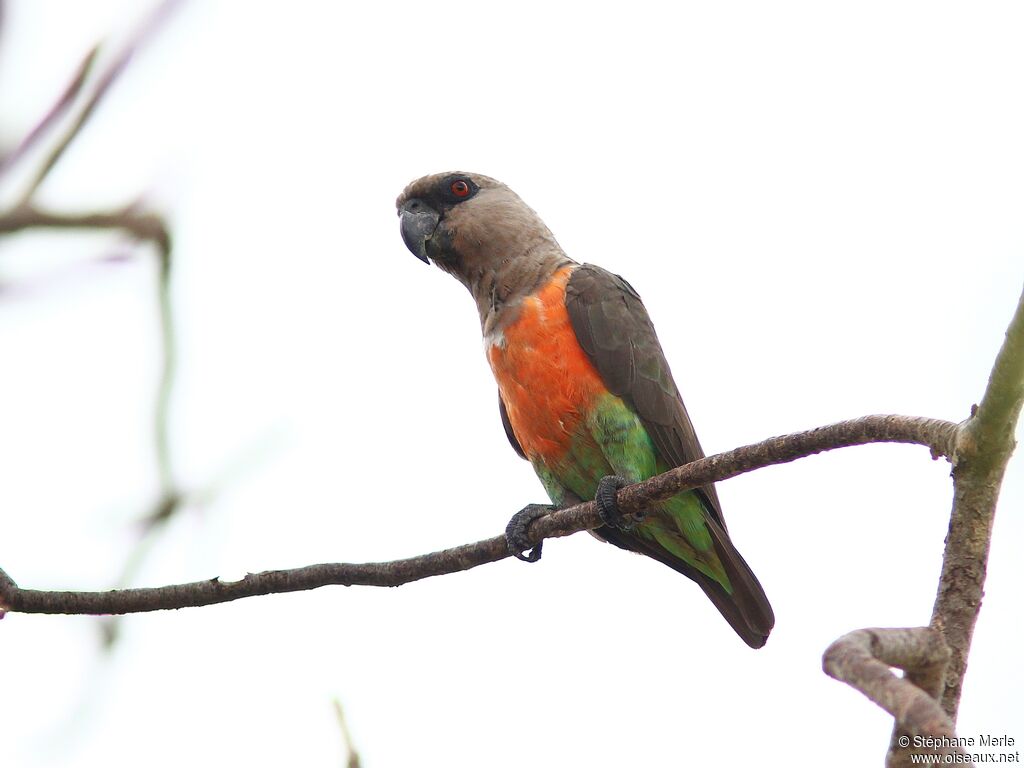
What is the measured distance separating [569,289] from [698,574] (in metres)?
1.92

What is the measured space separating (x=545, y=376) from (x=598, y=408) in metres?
0.35

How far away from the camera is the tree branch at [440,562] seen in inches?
141

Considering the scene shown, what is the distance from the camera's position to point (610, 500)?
539 centimetres

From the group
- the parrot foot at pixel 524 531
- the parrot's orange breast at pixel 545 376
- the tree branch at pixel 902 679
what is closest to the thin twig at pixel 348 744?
the tree branch at pixel 902 679

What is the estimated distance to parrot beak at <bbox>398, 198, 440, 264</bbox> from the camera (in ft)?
23.8

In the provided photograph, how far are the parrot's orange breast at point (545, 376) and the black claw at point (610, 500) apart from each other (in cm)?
45

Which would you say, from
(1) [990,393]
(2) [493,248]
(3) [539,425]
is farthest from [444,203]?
(1) [990,393]

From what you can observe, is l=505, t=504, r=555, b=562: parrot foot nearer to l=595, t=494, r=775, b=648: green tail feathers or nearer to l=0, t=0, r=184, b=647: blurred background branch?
l=595, t=494, r=775, b=648: green tail feathers

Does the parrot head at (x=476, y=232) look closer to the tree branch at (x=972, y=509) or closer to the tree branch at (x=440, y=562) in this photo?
the tree branch at (x=440, y=562)

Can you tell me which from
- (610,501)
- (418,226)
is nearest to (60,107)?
(610,501)

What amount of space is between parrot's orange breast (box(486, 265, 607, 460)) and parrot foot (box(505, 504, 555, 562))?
1.12 feet

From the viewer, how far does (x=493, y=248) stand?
22.7 feet

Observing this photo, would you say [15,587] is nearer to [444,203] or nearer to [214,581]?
[214,581]

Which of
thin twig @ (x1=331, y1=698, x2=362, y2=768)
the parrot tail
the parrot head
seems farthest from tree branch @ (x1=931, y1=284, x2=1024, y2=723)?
the parrot head
